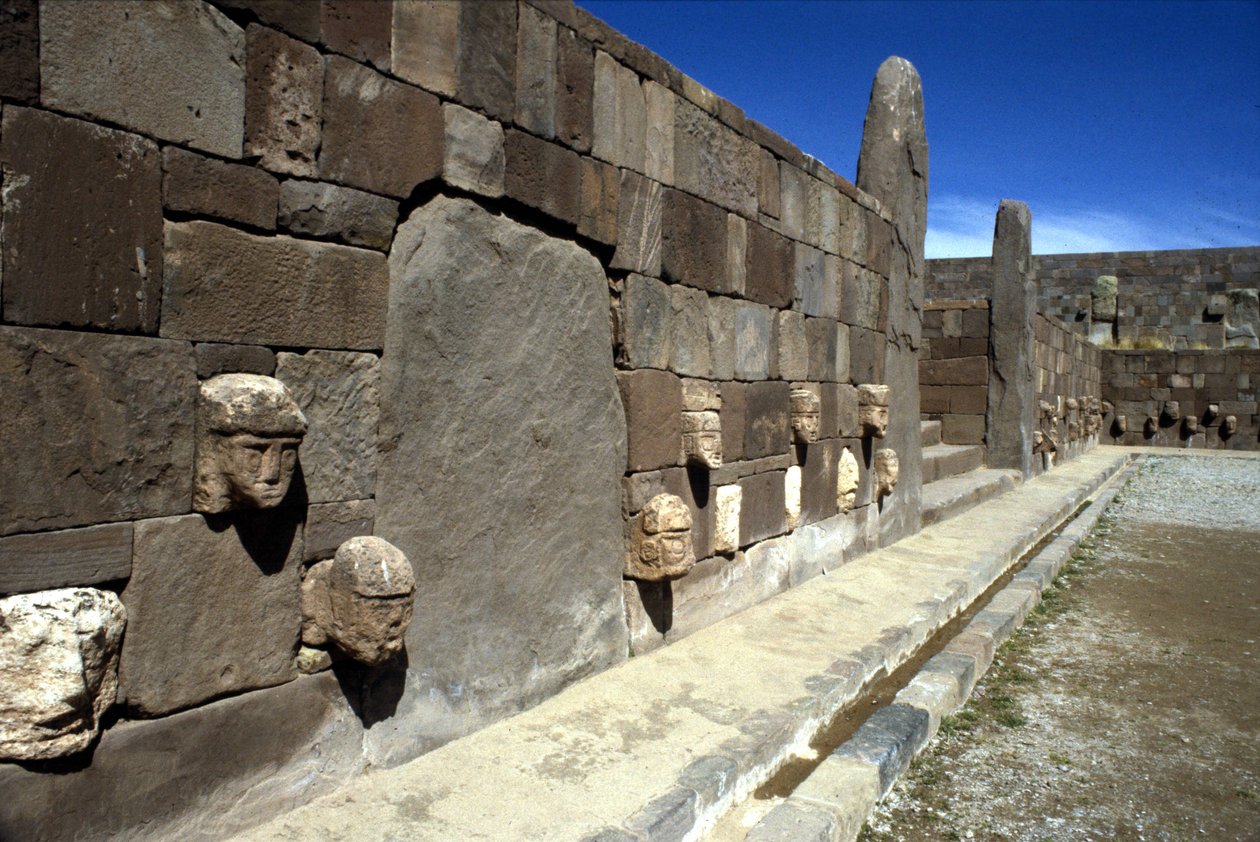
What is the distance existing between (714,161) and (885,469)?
3458 mm

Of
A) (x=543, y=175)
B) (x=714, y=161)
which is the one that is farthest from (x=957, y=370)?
(x=543, y=175)

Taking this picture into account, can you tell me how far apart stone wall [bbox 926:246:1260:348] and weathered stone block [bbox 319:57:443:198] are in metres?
28.0

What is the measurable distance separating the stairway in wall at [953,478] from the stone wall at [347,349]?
16.7 ft

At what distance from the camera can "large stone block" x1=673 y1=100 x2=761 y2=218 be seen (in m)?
5.11

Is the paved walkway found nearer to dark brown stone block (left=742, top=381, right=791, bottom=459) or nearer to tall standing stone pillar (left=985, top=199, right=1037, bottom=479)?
dark brown stone block (left=742, top=381, right=791, bottom=459)

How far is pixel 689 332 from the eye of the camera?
205 inches

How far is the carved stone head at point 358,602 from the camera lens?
3.06 metres

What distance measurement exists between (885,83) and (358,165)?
6.68 m

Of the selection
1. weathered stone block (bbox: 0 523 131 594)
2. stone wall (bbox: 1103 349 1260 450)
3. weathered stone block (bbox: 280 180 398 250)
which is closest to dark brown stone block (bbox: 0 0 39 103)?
weathered stone block (bbox: 280 180 398 250)

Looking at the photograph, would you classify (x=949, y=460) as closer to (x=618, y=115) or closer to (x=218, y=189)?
(x=618, y=115)

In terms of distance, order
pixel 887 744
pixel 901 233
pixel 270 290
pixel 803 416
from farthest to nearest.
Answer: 1. pixel 901 233
2. pixel 803 416
3. pixel 887 744
4. pixel 270 290

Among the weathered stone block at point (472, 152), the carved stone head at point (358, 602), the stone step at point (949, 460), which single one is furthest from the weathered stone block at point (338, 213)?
the stone step at point (949, 460)

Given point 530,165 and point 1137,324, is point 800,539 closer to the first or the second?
point 530,165

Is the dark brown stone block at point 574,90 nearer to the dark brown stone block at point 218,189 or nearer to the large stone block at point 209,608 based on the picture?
the dark brown stone block at point 218,189
